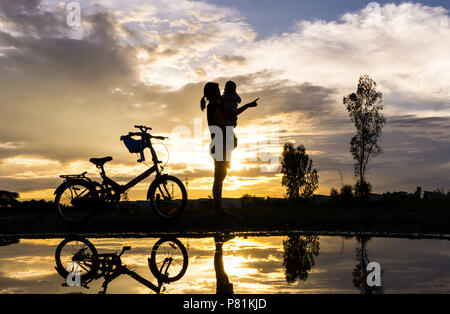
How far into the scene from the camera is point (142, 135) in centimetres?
943

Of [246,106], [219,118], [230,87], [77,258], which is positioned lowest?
[77,258]

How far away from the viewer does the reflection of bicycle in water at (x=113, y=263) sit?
4.02 meters

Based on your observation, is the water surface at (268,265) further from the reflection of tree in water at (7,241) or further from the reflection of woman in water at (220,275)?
the reflection of tree in water at (7,241)

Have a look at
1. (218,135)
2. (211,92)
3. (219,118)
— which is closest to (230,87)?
(211,92)

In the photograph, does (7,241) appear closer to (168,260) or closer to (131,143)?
(131,143)

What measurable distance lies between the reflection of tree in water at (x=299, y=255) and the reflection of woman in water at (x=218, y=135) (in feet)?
9.56

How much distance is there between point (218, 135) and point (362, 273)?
5.58 m

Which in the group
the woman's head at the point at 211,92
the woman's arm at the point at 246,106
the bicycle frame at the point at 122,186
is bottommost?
the bicycle frame at the point at 122,186

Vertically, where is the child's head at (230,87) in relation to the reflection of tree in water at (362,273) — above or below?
above

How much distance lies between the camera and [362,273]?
409 cm

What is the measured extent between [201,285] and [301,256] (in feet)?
5.60

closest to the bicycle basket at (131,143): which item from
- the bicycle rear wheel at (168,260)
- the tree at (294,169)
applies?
the bicycle rear wheel at (168,260)
